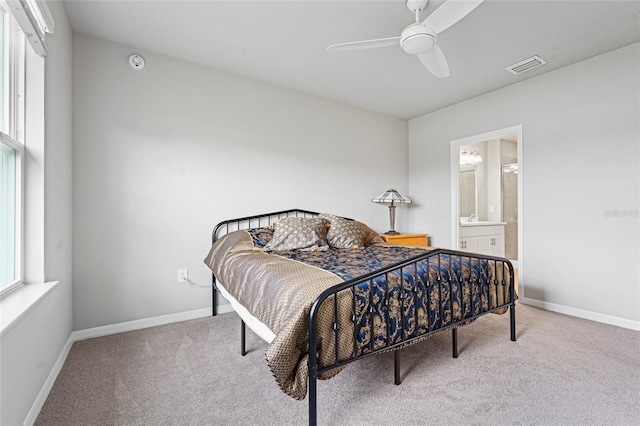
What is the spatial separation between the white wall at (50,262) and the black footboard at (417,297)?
1220mm

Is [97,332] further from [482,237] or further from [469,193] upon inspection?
[469,193]

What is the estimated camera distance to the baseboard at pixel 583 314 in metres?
2.51

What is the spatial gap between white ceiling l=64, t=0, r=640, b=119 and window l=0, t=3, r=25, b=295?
2.49 feet

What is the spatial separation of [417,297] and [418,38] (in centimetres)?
153

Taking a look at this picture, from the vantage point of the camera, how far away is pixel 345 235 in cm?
278

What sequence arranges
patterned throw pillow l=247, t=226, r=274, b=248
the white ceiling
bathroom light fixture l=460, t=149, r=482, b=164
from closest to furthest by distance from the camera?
the white ceiling
patterned throw pillow l=247, t=226, r=274, b=248
bathroom light fixture l=460, t=149, r=482, b=164

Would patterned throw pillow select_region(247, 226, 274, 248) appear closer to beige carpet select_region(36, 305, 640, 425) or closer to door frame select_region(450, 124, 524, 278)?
beige carpet select_region(36, 305, 640, 425)

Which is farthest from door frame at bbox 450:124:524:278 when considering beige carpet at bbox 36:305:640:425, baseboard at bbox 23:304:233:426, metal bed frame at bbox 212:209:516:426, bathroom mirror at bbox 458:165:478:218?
baseboard at bbox 23:304:233:426

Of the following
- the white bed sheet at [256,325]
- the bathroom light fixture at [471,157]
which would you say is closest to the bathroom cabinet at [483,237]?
the bathroom light fixture at [471,157]

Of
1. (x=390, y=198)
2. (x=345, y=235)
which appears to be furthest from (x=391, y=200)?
(x=345, y=235)

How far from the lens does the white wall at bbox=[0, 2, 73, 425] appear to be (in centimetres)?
121

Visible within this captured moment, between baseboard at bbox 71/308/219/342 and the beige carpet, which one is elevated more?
baseboard at bbox 71/308/219/342

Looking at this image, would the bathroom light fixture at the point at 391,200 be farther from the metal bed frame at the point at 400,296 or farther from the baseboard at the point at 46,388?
the baseboard at the point at 46,388

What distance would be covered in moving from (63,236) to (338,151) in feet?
9.32
